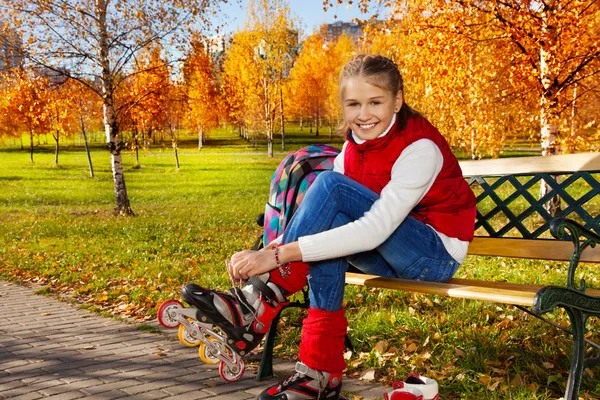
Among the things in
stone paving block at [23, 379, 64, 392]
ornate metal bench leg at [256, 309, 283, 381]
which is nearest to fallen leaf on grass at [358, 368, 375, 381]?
ornate metal bench leg at [256, 309, 283, 381]

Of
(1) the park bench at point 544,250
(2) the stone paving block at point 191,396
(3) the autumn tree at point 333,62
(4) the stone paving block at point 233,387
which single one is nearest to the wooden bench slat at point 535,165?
(1) the park bench at point 544,250

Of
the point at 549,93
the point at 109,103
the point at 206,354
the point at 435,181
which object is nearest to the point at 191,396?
the point at 206,354

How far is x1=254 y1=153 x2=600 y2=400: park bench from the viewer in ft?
8.32

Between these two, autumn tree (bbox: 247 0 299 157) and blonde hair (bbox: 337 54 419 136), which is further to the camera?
autumn tree (bbox: 247 0 299 157)

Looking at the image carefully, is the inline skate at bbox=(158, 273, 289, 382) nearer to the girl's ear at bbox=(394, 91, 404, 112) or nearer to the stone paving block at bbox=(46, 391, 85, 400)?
the stone paving block at bbox=(46, 391, 85, 400)

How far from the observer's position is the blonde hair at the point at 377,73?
3014 mm

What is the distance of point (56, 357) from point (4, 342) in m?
0.75

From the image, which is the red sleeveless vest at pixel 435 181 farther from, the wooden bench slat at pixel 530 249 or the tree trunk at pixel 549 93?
the tree trunk at pixel 549 93

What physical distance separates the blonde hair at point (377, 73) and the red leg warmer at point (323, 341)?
3.33 feet

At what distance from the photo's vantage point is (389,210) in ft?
9.17

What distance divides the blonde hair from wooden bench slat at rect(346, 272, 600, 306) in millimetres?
771

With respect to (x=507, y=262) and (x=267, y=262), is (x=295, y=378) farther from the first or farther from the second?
(x=507, y=262)

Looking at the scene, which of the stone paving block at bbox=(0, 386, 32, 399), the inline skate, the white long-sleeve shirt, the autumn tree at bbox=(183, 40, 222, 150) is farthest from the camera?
the autumn tree at bbox=(183, 40, 222, 150)

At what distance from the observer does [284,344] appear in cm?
435
